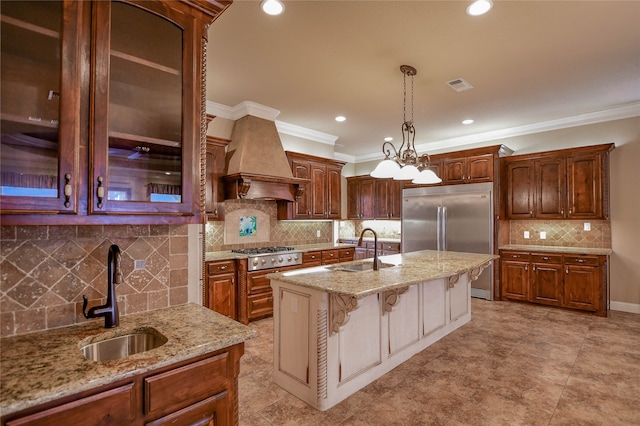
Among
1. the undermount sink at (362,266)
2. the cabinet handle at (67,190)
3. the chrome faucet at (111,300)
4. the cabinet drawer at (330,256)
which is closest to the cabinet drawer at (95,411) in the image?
the chrome faucet at (111,300)

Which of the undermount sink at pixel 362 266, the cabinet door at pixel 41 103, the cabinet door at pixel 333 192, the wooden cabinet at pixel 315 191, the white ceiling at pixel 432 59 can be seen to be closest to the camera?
the cabinet door at pixel 41 103

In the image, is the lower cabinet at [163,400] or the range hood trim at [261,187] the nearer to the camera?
the lower cabinet at [163,400]

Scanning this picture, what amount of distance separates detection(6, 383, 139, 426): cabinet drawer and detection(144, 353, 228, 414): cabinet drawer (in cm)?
6

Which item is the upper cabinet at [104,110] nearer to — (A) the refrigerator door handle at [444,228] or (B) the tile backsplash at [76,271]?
(B) the tile backsplash at [76,271]

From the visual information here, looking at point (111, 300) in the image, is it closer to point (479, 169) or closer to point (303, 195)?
point (303, 195)

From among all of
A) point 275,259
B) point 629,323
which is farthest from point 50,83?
point 629,323

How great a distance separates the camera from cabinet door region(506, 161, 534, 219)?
211 inches

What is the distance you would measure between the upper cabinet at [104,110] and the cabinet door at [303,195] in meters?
3.80

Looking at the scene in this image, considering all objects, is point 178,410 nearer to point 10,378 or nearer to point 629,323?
point 10,378

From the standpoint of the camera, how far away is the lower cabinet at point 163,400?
1.04m

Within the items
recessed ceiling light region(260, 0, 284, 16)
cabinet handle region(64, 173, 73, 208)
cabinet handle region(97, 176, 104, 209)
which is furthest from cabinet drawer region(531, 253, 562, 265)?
cabinet handle region(64, 173, 73, 208)

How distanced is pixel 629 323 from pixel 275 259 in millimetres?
4751

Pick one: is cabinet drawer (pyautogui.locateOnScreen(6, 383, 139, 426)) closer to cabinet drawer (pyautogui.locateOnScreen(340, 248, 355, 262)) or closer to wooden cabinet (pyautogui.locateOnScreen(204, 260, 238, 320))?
wooden cabinet (pyautogui.locateOnScreen(204, 260, 238, 320))

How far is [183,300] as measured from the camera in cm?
187
